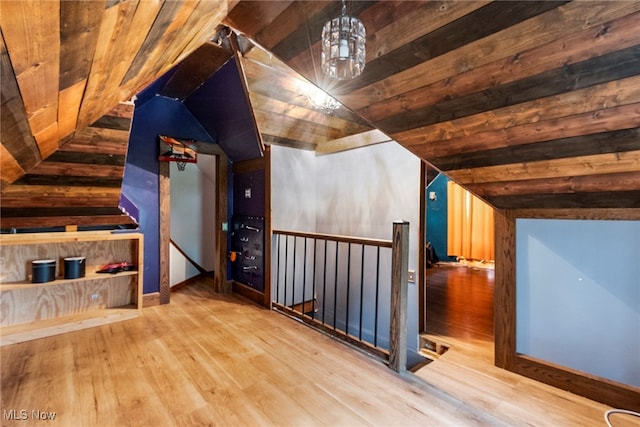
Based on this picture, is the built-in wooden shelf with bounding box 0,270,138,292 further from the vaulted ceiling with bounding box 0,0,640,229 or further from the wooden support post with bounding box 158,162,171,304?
the vaulted ceiling with bounding box 0,0,640,229

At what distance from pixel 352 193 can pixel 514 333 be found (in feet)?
7.33

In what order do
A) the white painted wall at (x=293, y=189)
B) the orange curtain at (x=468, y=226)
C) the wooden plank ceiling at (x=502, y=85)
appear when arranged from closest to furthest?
1. the wooden plank ceiling at (x=502, y=85)
2. the white painted wall at (x=293, y=189)
3. the orange curtain at (x=468, y=226)

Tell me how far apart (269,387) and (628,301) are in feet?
7.84

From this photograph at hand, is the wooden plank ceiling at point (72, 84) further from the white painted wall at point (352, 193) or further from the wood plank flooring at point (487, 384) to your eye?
the wood plank flooring at point (487, 384)

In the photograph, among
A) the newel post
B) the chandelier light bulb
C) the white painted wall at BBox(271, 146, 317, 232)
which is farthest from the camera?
the white painted wall at BBox(271, 146, 317, 232)

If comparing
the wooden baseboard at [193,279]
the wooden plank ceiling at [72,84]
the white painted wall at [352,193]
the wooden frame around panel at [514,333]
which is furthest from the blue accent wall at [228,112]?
the wooden frame around panel at [514,333]

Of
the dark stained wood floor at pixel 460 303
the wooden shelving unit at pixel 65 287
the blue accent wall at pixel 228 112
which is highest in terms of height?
the blue accent wall at pixel 228 112

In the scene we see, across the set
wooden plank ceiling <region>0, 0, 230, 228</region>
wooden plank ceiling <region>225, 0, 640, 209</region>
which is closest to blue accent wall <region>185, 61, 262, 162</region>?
wooden plank ceiling <region>0, 0, 230, 228</region>

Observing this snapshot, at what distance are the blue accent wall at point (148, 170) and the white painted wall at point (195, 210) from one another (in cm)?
112

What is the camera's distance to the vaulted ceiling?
860mm

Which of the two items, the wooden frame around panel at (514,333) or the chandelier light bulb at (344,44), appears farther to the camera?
the wooden frame around panel at (514,333)

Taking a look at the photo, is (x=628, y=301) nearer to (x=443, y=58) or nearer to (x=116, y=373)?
(x=443, y=58)

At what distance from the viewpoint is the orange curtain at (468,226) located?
6.16m

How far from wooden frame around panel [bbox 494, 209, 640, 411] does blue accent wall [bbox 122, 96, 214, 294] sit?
3.63 m
